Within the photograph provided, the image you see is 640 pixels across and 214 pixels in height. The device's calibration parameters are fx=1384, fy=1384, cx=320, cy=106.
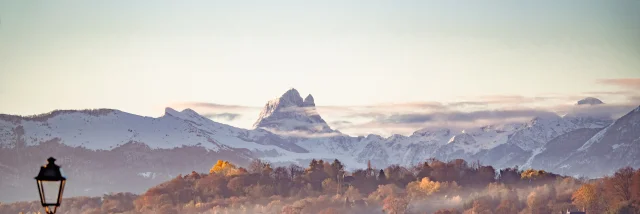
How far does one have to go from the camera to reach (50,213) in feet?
109

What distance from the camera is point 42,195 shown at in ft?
110

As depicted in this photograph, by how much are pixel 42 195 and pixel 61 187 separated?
0.51 metres

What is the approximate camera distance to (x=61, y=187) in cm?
3366

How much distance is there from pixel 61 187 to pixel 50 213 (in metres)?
0.72

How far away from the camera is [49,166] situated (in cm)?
3362

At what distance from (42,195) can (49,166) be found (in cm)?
74

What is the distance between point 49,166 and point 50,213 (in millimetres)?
1164

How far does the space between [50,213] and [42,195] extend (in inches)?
19.1

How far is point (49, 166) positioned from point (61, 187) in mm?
587
